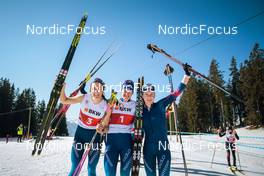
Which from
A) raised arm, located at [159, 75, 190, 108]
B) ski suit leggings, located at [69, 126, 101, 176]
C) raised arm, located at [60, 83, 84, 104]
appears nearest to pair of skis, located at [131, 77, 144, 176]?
raised arm, located at [159, 75, 190, 108]

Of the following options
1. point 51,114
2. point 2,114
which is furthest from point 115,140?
point 2,114

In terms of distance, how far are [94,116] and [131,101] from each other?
2.91 feet

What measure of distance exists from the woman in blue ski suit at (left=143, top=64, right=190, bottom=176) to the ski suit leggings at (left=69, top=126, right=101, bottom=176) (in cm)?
101

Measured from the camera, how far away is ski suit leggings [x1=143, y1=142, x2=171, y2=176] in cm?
387

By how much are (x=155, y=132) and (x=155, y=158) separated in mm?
509

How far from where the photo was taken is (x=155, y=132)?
4168 millimetres

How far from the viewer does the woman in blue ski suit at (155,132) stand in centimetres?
393

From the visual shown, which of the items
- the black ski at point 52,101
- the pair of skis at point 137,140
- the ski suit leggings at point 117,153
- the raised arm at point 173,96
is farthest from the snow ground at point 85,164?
the raised arm at point 173,96

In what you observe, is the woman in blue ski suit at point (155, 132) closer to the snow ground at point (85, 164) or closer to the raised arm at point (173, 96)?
the raised arm at point (173, 96)

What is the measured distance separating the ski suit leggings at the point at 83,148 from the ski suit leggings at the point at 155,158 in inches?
40.8

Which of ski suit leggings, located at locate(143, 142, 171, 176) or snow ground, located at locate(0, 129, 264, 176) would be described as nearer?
ski suit leggings, located at locate(143, 142, 171, 176)

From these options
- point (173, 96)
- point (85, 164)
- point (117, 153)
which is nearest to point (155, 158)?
point (117, 153)

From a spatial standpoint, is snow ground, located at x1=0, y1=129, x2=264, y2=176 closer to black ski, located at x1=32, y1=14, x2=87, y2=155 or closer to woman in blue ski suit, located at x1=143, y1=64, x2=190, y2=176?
black ski, located at x1=32, y1=14, x2=87, y2=155

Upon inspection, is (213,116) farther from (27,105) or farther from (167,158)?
(167,158)
